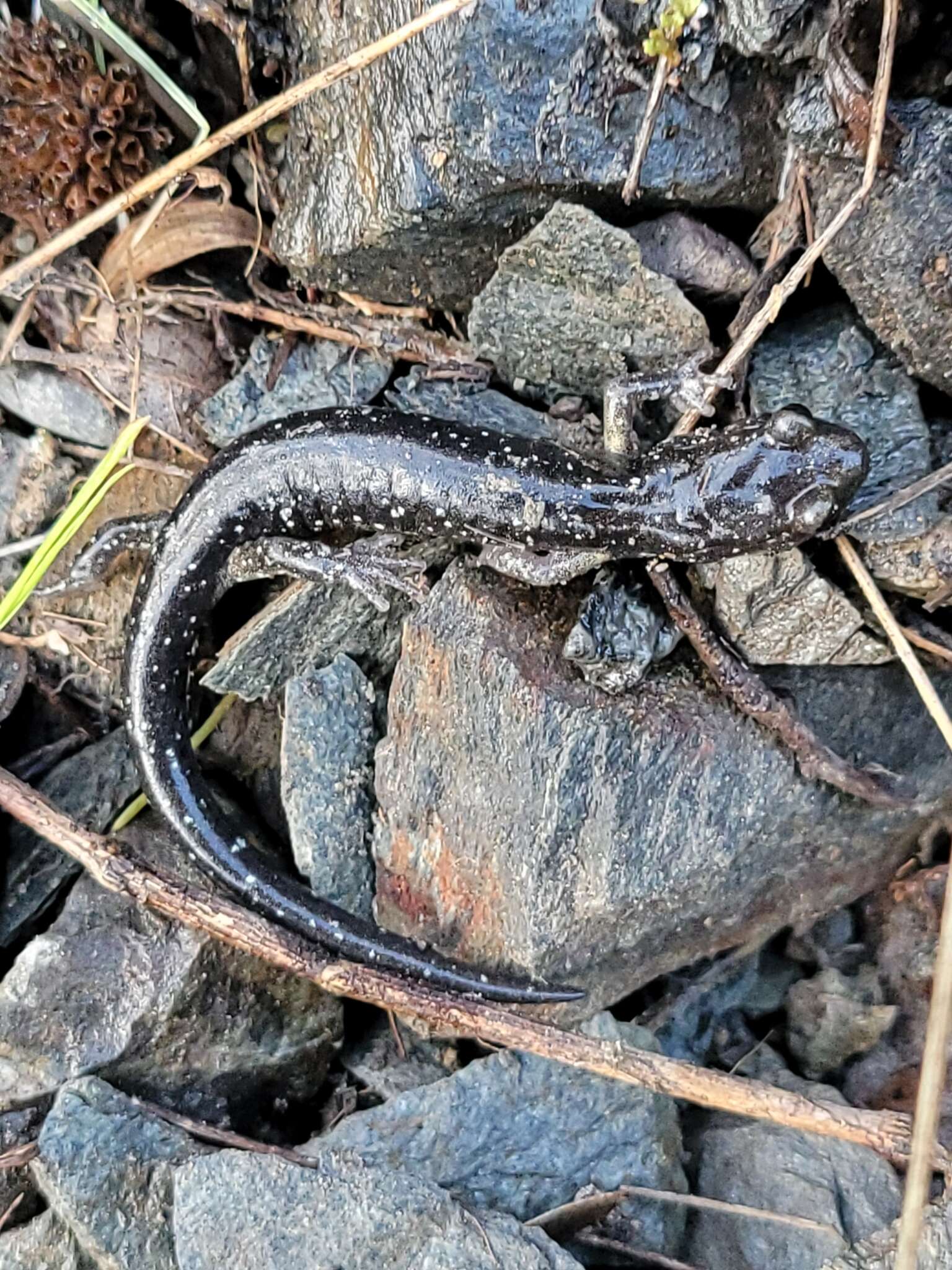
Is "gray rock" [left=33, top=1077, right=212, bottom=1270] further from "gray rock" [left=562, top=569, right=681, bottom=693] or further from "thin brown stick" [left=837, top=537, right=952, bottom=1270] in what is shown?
"thin brown stick" [left=837, top=537, right=952, bottom=1270]

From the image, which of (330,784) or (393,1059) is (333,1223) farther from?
(330,784)

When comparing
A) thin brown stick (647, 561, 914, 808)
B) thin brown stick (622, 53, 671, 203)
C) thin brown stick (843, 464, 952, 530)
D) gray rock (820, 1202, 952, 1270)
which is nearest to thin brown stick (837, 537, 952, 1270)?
gray rock (820, 1202, 952, 1270)

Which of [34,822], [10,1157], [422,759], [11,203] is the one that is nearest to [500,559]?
[422,759]

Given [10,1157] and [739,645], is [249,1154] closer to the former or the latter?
[10,1157]

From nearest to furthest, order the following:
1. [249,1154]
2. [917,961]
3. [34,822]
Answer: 1. [249,1154]
2. [917,961]
3. [34,822]

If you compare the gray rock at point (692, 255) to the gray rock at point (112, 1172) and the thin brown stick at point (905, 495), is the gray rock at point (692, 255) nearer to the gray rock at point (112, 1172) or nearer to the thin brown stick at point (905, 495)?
the thin brown stick at point (905, 495)

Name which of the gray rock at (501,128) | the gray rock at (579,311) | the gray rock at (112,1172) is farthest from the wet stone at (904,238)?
the gray rock at (112,1172)
